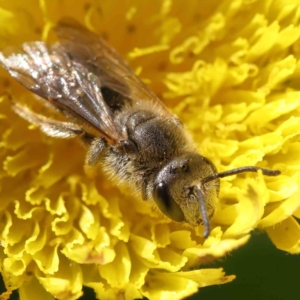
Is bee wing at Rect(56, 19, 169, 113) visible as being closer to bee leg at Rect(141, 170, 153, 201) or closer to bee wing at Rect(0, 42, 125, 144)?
bee wing at Rect(0, 42, 125, 144)

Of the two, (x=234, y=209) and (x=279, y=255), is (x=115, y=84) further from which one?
(x=279, y=255)

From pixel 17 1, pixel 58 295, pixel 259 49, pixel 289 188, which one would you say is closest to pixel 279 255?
pixel 289 188

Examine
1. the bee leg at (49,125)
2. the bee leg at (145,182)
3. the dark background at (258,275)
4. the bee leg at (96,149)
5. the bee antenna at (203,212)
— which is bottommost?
the dark background at (258,275)

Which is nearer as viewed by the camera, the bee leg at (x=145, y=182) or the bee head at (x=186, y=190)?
the bee head at (x=186, y=190)

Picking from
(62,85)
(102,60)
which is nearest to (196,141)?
(102,60)

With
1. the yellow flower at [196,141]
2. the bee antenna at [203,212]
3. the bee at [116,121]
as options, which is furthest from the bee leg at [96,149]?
the bee antenna at [203,212]

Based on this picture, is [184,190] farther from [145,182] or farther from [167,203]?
[145,182]

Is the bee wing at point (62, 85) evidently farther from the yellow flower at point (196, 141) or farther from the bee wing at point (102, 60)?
the yellow flower at point (196, 141)

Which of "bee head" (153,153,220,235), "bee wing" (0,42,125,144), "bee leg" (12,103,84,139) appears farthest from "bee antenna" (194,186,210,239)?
"bee leg" (12,103,84,139)
